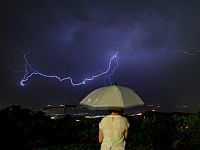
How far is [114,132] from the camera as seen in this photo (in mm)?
6797

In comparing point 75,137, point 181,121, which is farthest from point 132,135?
point 75,137

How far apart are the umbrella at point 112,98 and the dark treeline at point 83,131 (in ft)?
17.3

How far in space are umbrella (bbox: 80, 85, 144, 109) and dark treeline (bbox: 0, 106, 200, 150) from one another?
5.27 m

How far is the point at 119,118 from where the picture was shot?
6.82 m

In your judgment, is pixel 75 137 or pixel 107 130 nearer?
pixel 107 130

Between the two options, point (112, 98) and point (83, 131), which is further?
point (83, 131)

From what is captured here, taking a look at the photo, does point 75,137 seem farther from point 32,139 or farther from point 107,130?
point 107,130

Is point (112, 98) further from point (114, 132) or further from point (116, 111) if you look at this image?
point (114, 132)

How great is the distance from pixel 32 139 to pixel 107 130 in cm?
925

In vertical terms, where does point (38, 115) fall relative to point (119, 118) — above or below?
above

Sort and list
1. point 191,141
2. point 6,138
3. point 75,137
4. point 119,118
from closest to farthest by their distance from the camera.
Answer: point 119,118, point 191,141, point 6,138, point 75,137

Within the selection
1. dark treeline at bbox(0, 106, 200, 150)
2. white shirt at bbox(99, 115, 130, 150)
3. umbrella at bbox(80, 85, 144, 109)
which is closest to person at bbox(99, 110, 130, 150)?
white shirt at bbox(99, 115, 130, 150)

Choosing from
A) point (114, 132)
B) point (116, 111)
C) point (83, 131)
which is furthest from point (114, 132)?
point (83, 131)

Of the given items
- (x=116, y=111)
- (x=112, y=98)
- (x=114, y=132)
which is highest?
(x=112, y=98)
